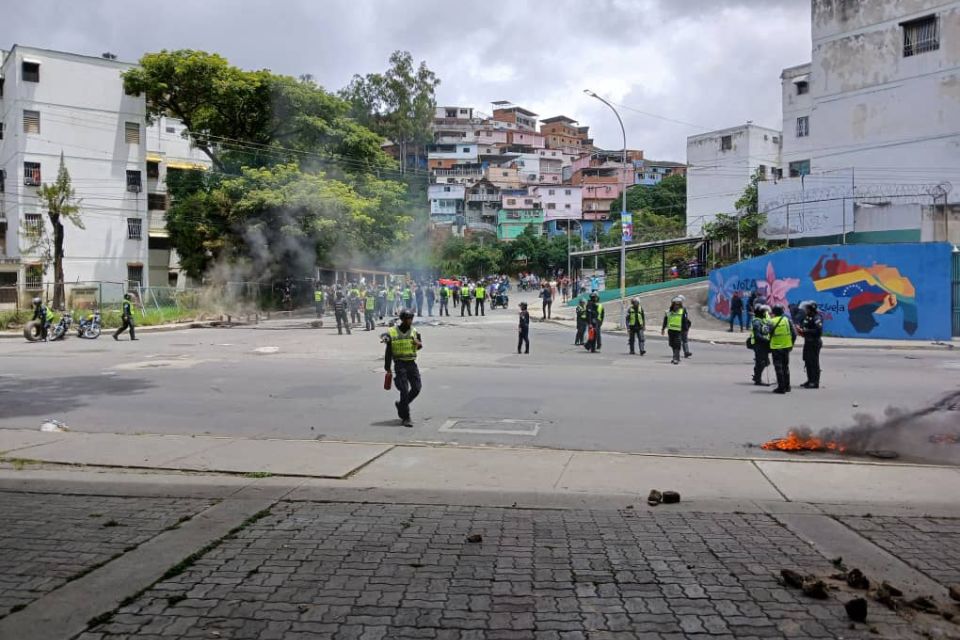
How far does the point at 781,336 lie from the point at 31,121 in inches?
1622

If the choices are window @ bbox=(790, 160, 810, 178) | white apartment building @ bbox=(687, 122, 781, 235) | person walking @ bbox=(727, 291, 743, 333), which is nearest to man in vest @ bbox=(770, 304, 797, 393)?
person walking @ bbox=(727, 291, 743, 333)

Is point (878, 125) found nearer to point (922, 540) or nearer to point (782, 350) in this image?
point (782, 350)

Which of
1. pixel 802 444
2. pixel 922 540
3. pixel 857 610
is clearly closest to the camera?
pixel 857 610

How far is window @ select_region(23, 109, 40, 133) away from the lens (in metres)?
40.2

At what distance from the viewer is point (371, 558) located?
198 inches

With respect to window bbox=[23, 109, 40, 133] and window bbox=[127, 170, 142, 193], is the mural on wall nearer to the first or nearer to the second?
window bbox=[127, 170, 142, 193]

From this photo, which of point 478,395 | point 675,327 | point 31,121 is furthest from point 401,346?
point 31,121

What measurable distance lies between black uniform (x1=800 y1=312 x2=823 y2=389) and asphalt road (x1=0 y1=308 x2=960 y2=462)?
0.38 m

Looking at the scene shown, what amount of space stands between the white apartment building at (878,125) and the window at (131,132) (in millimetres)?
34268

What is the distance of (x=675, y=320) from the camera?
1766cm

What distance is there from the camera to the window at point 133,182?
44500 mm

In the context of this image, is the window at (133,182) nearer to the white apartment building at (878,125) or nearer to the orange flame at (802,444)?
the white apartment building at (878,125)

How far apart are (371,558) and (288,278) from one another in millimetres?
35359

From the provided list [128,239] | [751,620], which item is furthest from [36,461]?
[128,239]
